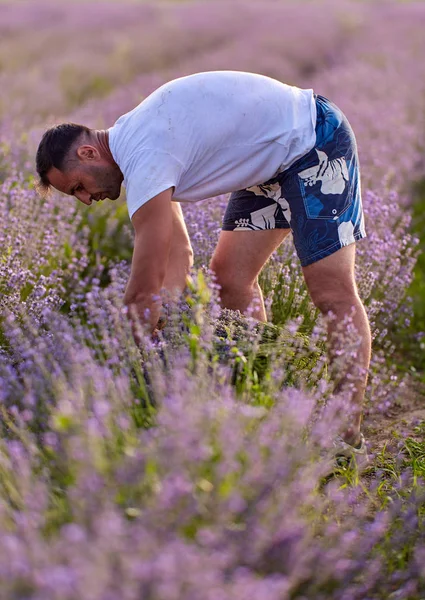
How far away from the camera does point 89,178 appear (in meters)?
3.03

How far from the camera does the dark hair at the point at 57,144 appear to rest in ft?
9.76

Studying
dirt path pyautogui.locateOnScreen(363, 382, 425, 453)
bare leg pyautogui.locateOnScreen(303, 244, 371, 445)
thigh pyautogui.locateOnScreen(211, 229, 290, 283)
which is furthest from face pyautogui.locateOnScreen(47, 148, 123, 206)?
dirt path pyautogui.locateOnScreen(363, 382, 425, 453)

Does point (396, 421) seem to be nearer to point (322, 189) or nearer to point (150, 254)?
point (322, 189)

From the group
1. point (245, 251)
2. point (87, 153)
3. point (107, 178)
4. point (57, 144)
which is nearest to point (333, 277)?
point (245, 251)

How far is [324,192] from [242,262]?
2.07 feet

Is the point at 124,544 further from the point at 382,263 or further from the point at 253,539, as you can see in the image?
the point at 382,263

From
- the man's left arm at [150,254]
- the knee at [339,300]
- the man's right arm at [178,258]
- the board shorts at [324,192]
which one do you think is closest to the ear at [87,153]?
the man's left arm at [150,254]

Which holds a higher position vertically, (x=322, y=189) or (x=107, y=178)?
(x=107, y=178)

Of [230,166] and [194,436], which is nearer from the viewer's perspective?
[194,436]

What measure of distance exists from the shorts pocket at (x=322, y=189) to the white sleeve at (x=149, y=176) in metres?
0.57

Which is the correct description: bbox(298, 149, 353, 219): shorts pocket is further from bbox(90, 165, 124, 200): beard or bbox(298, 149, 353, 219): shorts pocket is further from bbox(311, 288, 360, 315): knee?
bbox(90, 165, 124, 200): beard

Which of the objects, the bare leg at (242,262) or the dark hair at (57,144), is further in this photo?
the bare leg at (242,262)

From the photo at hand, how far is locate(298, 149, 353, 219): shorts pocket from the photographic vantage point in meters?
3.07

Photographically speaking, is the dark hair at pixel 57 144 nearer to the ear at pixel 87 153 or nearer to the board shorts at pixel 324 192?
the ear at pixel 87 153
